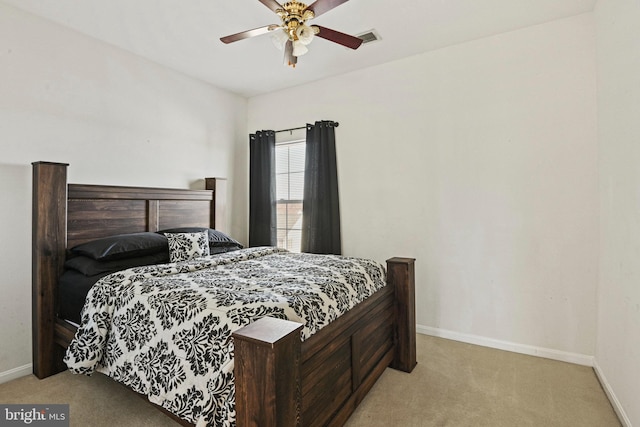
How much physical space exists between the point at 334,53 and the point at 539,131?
1948 millimetres

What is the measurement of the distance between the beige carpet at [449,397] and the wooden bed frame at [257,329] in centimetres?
13

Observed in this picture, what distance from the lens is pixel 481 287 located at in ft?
9.50

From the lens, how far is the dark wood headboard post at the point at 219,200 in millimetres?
3754

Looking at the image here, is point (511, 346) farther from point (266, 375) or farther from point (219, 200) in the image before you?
point (219, 200)

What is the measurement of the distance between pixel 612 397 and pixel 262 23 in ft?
11.7

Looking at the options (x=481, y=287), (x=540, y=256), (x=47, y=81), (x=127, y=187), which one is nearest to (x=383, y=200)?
(x=481, y=287)

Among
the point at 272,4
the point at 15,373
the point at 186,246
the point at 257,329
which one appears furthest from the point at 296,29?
the point at 15,373

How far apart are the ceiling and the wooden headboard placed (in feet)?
3.99

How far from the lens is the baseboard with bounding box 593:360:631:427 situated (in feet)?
5.82

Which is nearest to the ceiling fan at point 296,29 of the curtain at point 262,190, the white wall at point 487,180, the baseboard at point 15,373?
the white wall at point 487,180

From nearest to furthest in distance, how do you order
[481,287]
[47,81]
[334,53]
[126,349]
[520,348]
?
[126,349], [47,81], [520,348], [481,287], [334,53]

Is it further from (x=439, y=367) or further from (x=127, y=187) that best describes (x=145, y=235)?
(x=439, y=367)

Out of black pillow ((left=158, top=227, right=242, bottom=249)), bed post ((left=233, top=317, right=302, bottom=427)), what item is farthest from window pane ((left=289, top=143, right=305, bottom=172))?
bed post ((left=233, top=317, right=302, bottom=427))

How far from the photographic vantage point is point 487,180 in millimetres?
2859
